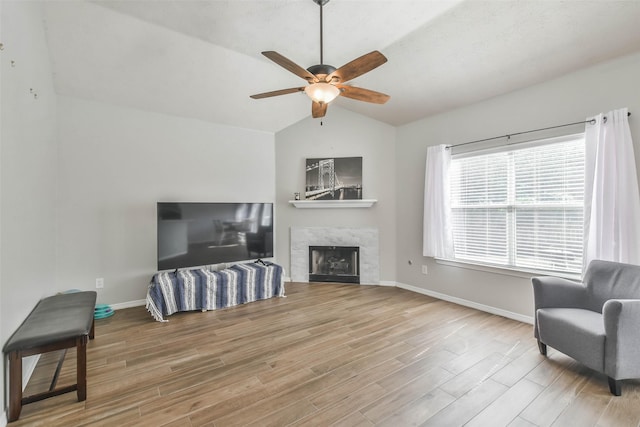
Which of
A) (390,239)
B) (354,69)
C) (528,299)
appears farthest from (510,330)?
(354,69)

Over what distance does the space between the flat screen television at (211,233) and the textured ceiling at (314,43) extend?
1.49 metres

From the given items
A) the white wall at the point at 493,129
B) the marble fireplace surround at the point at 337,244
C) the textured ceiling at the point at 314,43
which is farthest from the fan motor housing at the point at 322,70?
the marble fireplace surround at the point at 337,244

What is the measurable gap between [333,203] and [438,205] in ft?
5.65

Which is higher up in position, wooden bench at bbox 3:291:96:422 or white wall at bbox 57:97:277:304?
white wall at bbox 57:97:277:304

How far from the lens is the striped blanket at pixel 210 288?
341 cm

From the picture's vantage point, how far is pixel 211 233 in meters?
3.99

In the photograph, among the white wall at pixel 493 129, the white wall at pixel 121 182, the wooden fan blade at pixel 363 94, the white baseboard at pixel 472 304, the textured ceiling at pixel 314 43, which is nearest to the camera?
the wooden fan blade at pixel 363 94

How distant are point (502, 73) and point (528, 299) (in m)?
2.58

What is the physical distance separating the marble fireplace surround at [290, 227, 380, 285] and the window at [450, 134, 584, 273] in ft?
4.51

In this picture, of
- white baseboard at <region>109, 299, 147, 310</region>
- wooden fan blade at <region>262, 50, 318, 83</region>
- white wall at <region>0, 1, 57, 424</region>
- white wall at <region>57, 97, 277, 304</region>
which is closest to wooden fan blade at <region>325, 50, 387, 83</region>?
wooden fan blade at <region>262, 50, 318, 83</region>

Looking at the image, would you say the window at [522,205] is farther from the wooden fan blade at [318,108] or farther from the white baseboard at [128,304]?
the white baseboard at [128,304]

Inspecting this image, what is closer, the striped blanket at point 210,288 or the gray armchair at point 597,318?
the gray armchair at point 597,318

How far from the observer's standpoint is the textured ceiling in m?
2.43

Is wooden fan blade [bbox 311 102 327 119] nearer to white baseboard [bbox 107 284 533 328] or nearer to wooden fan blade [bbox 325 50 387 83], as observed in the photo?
wooden fan blade [bbox 325 50 387 83]
